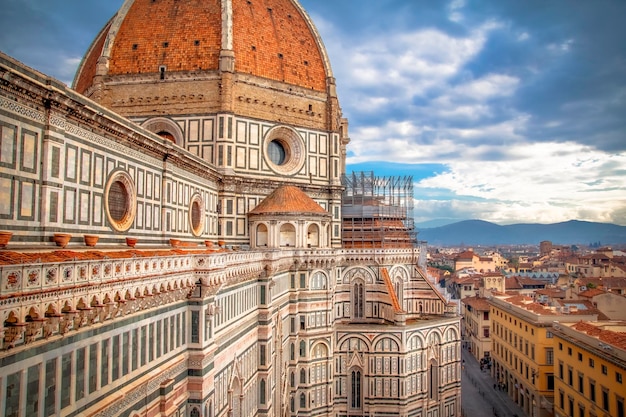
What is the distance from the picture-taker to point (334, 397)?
40781 mm

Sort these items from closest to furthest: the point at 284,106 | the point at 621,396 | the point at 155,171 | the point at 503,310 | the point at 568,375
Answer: the point at 155,171
the point at 621,396
the point at 568,375
the point at 284,106
the point at 503,310

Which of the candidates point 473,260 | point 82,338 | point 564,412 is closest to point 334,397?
point 564,412

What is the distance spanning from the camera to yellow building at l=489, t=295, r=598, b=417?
44250mm

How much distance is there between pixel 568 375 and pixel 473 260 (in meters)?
92.7

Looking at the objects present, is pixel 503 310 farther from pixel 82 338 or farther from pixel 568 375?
pixel 82 338

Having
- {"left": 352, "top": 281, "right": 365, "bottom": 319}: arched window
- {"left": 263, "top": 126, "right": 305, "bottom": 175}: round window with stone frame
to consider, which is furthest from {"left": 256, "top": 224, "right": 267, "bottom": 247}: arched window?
{"left": 352, "top": 281, "right": 365, "bottom": 319}: arched window

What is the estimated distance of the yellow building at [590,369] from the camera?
29.8m

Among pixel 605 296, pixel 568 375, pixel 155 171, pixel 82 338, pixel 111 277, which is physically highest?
pixel 155 171

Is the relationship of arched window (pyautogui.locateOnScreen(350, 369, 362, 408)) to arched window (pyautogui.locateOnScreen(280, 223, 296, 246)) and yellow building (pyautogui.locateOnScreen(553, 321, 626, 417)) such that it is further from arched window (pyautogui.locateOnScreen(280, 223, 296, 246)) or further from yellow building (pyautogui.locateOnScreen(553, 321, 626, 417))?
yellow building (pyautogui.locateOnScreen(553, 321, 626, 417))

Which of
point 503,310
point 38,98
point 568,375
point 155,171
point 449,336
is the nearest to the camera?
point 38,98

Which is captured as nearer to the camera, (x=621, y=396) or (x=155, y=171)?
(x=155, y=171)

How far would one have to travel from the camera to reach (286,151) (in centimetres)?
4150

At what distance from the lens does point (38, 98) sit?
1508 centimetres

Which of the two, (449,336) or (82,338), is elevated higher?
(82,338)
